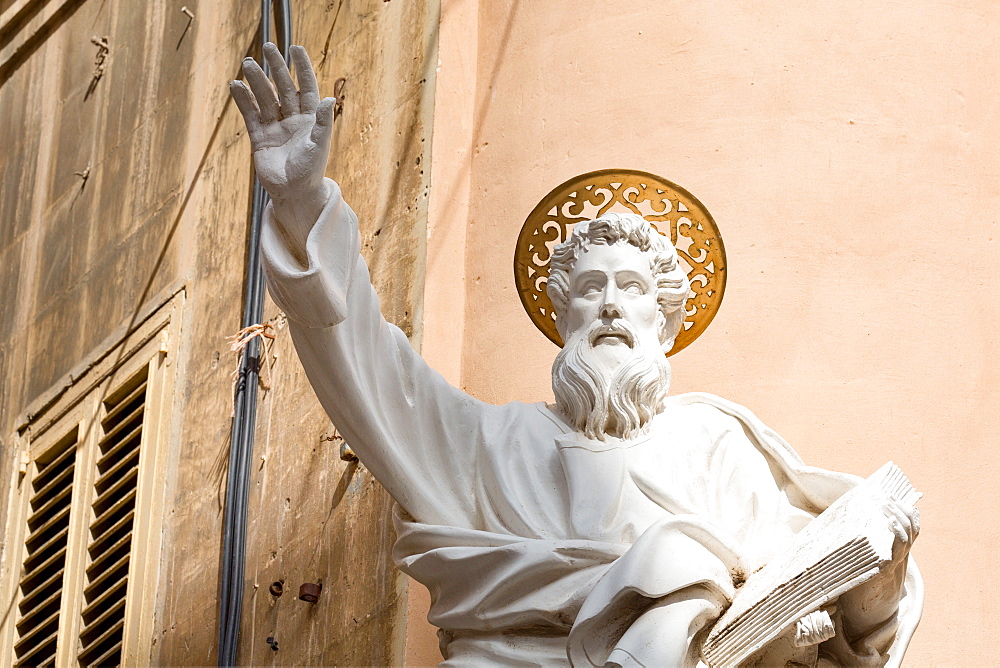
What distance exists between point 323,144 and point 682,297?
1.05 m

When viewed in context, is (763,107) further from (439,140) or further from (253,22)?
(253,22)

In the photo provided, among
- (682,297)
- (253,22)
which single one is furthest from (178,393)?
(682,297)

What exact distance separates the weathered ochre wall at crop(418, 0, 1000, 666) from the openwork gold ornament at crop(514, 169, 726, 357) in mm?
880

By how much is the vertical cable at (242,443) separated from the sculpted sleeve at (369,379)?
1.49m

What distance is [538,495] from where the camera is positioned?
5.38 meters

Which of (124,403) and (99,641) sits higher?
Result: (124,403)

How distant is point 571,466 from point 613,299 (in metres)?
0.43

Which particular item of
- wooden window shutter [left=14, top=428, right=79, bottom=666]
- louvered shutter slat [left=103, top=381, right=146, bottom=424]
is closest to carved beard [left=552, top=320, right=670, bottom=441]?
louvered shutter slat [left=103, top=381, right=146, bottom=424]

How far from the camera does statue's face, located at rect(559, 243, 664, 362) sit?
5.52m

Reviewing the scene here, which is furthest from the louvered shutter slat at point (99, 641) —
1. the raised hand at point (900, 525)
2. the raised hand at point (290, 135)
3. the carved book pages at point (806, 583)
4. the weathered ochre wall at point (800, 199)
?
the raised hand at point (900, 525)

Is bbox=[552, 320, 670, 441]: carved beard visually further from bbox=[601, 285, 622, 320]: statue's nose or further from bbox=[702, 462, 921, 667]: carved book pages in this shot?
bbox=[702, 462, 921, 667]: carved book pages

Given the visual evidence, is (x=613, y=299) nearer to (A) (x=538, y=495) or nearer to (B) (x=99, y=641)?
(A) (x=538, y=495)

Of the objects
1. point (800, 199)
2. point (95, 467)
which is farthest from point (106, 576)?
point (800, 199)

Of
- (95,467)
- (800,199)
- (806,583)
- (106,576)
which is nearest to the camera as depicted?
(806,583)
